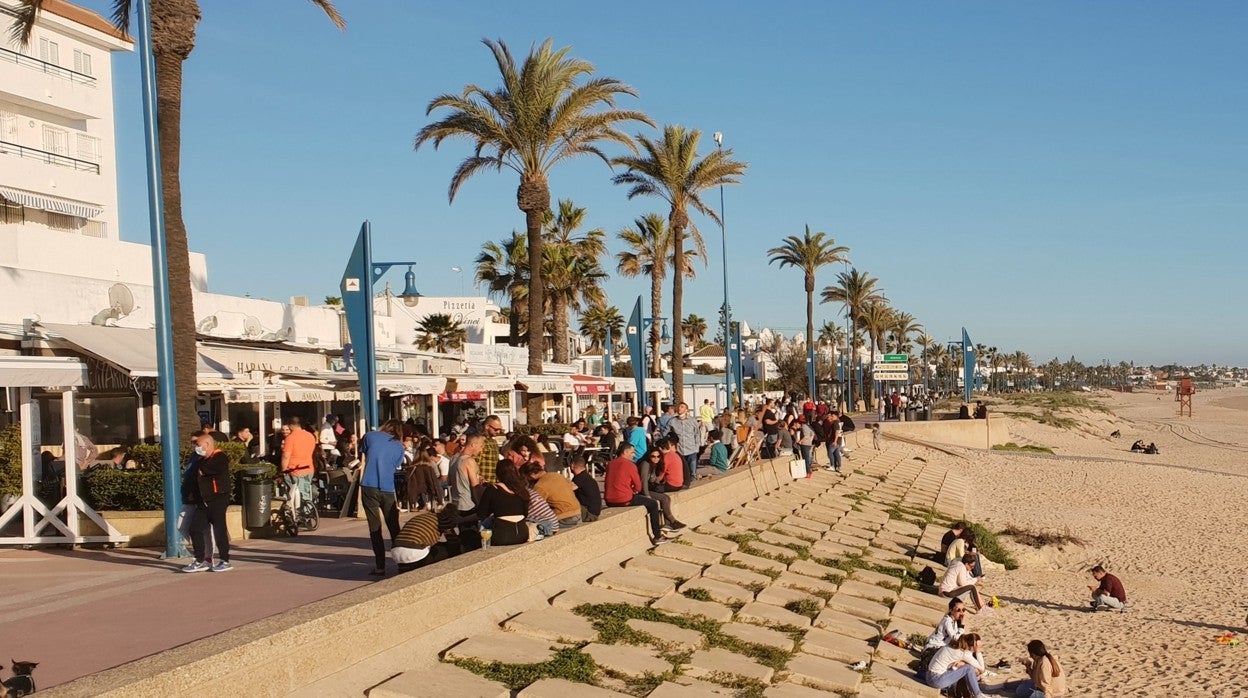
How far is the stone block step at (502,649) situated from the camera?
7.93 m

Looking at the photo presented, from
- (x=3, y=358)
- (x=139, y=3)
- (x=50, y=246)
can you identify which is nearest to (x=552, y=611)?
(x=3, y=358)

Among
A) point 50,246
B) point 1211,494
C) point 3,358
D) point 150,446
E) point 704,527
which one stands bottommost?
point 1211,494

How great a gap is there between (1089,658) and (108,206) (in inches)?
1180

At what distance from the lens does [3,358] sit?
40.3 ft

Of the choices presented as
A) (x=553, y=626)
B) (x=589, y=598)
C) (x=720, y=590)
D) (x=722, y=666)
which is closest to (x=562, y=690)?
(x=553, y=626)

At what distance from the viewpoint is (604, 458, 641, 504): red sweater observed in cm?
1292

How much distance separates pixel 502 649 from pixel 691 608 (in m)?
3.06

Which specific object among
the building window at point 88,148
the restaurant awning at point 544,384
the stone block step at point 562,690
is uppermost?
the building window at point 88,148

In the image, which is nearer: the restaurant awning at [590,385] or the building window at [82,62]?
the restaurant awning at [590,385]

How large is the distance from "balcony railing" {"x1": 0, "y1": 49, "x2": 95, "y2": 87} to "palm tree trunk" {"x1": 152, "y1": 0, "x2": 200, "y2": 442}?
19.0 meters

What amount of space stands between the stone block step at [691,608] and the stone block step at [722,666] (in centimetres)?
90

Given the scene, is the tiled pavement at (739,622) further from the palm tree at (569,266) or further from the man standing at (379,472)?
the palm tree at (569,266)

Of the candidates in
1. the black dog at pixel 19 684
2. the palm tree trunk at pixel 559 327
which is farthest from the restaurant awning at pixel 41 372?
the palm tree trunk at pixel 559 327

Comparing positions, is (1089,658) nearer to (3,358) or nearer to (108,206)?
(3,358)
